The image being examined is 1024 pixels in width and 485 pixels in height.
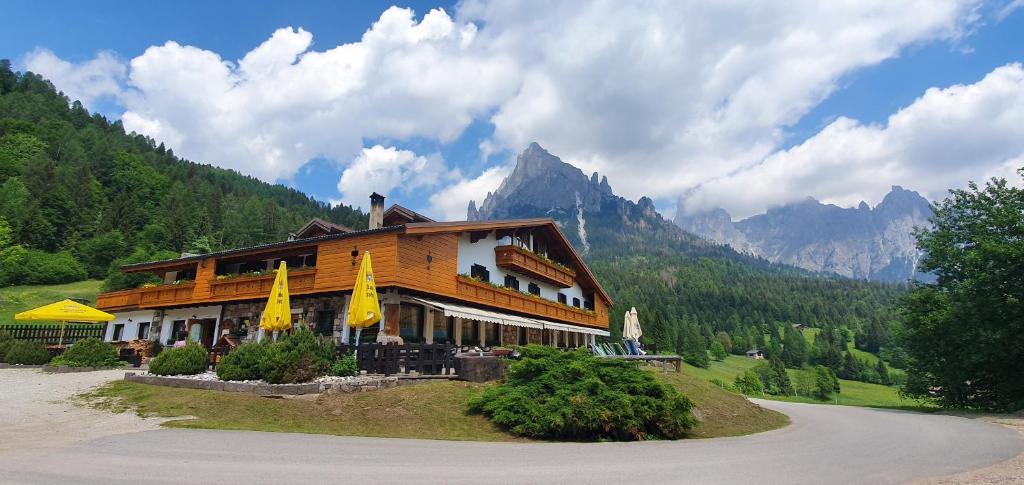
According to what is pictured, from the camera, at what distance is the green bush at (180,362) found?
1559cm

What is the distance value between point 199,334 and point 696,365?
85.0 meters

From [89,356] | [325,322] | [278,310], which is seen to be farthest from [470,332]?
[89,356]

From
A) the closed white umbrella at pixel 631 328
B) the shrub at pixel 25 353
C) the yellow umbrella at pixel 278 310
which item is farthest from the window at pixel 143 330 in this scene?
the closed white umbrella at pixel 631 328

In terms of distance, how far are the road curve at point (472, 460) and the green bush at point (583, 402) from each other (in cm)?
53

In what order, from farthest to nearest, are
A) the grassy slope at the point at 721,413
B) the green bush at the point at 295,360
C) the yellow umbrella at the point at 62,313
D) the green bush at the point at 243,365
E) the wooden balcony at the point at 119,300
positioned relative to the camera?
the wooden balcony at the point at 119,300 < the yellow umbrella at the point at 62,313 < the green bush at the point at 243,365 < the grassy slope at the point at 721,413 < the green bush at the point at 295,360

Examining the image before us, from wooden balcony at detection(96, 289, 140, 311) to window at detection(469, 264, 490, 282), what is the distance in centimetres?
1944

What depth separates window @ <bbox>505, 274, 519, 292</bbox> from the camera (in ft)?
96.6

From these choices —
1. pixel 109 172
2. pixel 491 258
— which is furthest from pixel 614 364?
pixel 109 172

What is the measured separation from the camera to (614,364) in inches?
492

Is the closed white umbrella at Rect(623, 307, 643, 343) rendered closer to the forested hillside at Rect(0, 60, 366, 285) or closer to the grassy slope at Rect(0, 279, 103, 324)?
the grassy slope at Rect(0, 279, 103, 324)

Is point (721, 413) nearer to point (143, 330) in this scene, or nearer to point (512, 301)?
point (512, 301)

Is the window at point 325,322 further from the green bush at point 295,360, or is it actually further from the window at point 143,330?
the window at point 143,330

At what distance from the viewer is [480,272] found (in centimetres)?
2686

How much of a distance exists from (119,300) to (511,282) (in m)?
22.7
